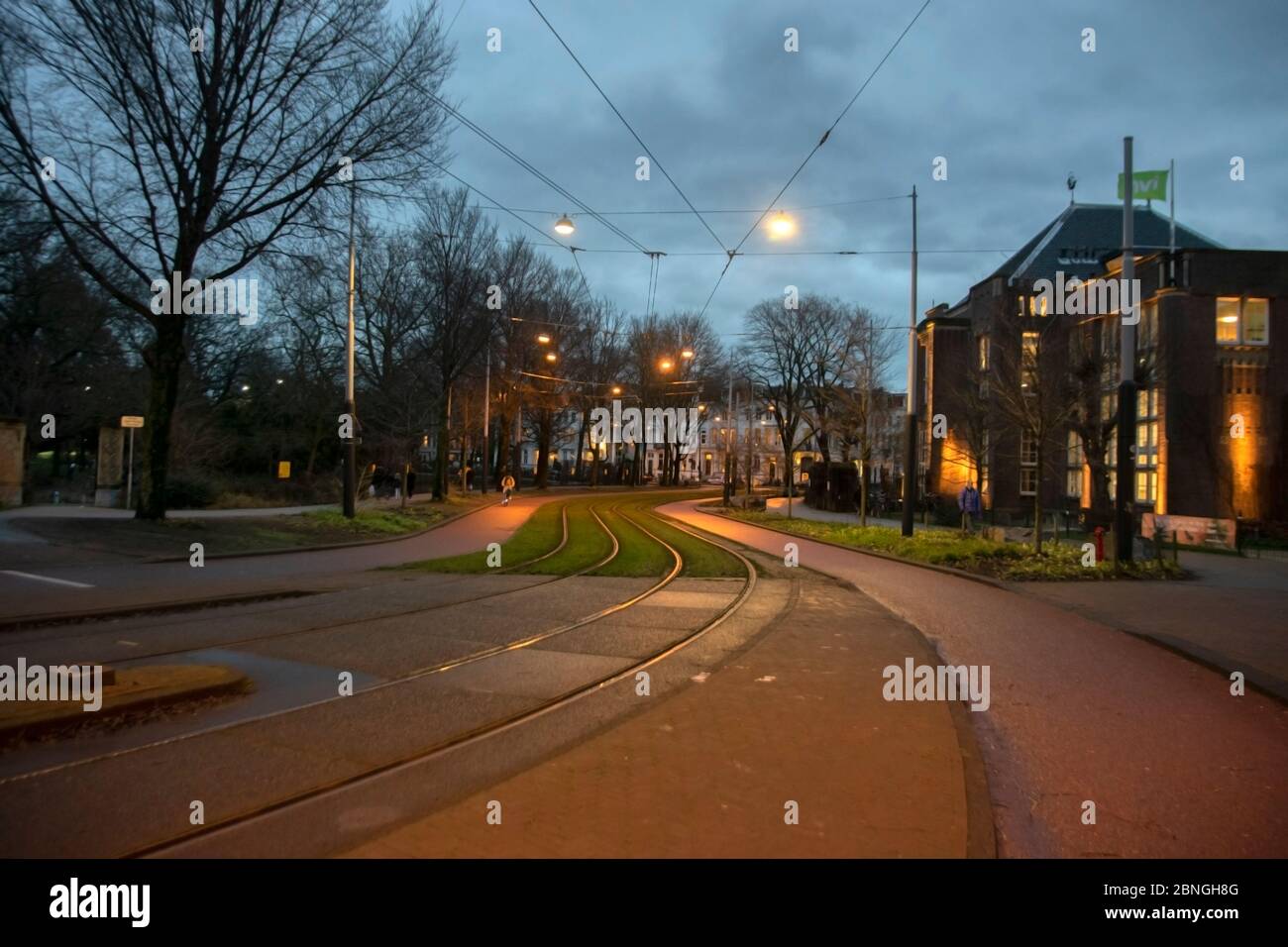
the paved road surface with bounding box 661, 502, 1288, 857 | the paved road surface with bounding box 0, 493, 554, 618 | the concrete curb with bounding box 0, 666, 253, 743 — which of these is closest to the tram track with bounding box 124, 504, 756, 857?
the concrete curb with bounding box 0, 666, 253, 743

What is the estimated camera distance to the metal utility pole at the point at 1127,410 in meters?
15.8

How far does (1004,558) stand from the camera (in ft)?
61.0

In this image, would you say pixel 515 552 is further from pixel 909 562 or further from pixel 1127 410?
pixel 1127 410

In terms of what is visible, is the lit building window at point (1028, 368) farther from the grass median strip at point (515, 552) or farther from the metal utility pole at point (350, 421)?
the metal utility pole at point (350, 421)

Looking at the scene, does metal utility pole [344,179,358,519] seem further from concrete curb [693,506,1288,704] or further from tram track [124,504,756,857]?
concrete curb [693,506,1288,704]

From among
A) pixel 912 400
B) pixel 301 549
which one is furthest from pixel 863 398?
pixel 301 549

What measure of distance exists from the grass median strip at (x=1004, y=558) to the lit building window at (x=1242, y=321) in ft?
53.6

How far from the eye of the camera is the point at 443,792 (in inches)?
189

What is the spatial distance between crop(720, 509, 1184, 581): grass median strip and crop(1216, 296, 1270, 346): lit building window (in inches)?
643
